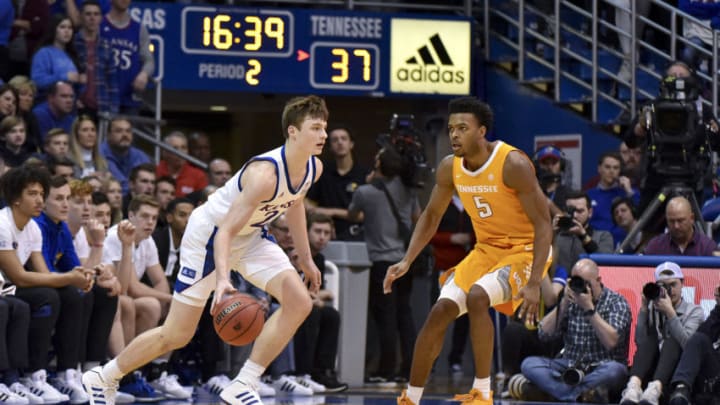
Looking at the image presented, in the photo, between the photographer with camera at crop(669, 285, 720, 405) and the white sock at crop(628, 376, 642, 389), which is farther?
the white sock at crop(628, 376, 642, 389)

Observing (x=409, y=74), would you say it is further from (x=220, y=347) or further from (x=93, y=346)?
(x=93, y=346)

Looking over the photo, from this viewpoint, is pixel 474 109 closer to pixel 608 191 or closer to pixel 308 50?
pixel 608 191

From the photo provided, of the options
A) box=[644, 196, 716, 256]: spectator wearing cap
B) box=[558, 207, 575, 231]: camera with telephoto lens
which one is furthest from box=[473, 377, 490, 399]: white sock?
box=[644, 196, 716, 256]: spectator wearing cap

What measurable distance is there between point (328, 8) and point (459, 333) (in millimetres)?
4541

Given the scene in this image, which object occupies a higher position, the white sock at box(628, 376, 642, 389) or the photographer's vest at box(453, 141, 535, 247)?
the photographer's vest at box(453, 141, 535, 247)

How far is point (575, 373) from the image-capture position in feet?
36.7

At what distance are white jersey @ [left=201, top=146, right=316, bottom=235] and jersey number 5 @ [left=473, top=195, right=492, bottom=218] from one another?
1045 mm

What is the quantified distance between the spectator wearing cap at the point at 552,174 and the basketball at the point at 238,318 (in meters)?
4.54

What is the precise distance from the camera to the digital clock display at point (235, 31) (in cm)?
1581

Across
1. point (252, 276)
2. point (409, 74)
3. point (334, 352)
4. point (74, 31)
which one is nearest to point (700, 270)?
point (334, 352)

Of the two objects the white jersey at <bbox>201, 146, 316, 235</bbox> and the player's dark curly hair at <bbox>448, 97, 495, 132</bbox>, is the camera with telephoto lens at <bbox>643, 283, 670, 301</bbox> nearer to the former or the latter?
the player's dark curly hair at <bbox>448, 97, 495, 132</bbox>

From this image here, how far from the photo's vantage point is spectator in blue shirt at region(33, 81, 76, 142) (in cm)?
1327

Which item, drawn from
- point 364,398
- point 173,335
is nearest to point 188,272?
point 173,335

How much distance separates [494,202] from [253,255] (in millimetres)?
1510
